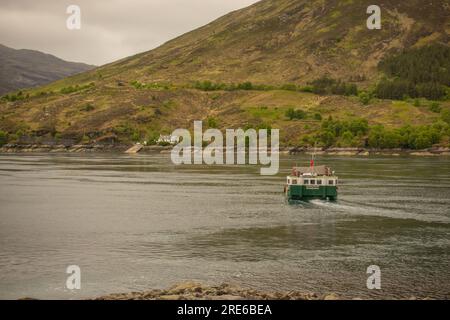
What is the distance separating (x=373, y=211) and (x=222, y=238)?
27.3 meters

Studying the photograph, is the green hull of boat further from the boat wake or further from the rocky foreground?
the rocky foreground

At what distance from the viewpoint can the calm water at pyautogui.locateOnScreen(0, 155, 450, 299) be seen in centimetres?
4538

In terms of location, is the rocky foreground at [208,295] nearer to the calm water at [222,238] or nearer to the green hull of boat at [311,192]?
the calm water at [222,238]

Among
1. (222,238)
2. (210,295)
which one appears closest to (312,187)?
(222,238)

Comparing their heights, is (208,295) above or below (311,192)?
below

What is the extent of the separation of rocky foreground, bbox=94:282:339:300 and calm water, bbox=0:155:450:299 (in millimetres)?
3571

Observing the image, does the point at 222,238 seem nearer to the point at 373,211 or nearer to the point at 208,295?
the point at 208,295

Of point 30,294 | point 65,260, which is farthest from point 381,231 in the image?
point 30,294

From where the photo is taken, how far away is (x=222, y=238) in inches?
2502

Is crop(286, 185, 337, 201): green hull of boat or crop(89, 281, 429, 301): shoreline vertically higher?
crop(286, 185, 337, 201): green hull of boat

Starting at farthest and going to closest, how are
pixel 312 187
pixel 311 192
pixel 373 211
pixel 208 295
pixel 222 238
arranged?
pixel 312 187 < pixel 311 192 < pixel 373 211 < pixel 222 238 < pixel 208 295

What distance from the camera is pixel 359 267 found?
162 ft

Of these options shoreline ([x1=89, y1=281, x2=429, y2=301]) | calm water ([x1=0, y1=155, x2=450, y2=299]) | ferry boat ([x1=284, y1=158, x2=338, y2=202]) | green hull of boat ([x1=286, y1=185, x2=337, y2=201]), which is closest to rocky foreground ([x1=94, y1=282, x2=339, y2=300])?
shoreline ([x1=89, y1=281, x2=429, y2=301])

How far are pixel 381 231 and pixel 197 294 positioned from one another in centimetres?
3461
